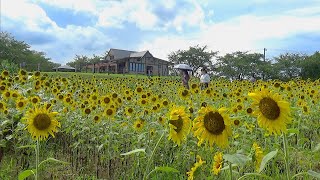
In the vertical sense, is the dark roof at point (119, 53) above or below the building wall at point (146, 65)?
above

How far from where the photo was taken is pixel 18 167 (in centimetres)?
421

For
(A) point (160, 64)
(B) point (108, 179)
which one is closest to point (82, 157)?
(B) point (108, 179)

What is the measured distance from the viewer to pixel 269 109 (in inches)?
78.7

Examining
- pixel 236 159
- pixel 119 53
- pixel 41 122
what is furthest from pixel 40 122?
pixel 119 53

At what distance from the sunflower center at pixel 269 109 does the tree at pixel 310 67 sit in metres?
34.6

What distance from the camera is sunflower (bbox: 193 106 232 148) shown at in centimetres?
197

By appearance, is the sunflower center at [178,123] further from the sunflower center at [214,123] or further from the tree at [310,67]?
the tree at [310,67]

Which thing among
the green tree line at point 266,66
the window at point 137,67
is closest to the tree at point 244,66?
the green tree line at point 266,66

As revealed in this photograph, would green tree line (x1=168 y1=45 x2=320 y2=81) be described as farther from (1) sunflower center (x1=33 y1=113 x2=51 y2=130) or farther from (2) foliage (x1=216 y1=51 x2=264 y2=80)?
(1) sunflower center (x1=33 y1=113 x2=51 y2=130)

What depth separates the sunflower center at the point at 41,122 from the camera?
2771 millimetres

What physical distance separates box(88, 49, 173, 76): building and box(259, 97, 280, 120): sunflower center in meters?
46.0

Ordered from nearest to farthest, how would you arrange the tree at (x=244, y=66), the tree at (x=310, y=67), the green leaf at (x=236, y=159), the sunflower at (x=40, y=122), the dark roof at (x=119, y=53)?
the green leaf at (x=236, y=159), the sunflower at (x=40, y=122), the tree at (x=310, y=67), the tree at (x=244, y=66), the dark roof at (x=119, y=53)

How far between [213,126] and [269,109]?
0.26 meters

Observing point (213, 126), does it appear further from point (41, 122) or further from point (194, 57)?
point (194, 57)
